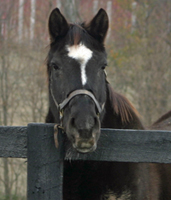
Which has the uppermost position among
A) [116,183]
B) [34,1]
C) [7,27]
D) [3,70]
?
[34,1]

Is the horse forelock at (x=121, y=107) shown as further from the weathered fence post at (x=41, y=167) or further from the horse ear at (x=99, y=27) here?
the weathered fence post at (x=41, y=167)

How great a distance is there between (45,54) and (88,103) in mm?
5400

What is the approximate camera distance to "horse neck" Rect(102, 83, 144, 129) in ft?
10.8

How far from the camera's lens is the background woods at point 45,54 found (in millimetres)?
7195

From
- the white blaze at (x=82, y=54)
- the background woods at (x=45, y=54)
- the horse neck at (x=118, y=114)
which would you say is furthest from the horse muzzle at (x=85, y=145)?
the background woods at (x=45, y=54)

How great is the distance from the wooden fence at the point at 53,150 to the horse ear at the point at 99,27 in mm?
1171

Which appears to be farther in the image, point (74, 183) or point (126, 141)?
point (74, 183)

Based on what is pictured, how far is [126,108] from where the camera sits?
3.48m

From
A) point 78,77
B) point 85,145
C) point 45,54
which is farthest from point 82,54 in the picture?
point 45,54

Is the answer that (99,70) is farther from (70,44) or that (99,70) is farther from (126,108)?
(126,108)

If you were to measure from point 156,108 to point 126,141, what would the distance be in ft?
21.4

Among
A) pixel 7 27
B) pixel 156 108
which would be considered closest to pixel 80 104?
pixel 7 27

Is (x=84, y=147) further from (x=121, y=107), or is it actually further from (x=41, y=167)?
(x=121, y=107)

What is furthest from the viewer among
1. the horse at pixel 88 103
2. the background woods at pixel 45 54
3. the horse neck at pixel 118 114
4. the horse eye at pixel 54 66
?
the background woods at pixel 45 54
